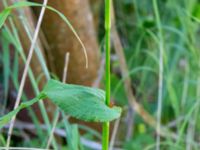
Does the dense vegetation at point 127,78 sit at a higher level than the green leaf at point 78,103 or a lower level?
lower

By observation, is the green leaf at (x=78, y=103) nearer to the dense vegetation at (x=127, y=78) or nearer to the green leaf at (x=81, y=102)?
the green leaf at (x=81, y=102)

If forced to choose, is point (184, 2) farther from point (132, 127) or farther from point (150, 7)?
point (132, 127)

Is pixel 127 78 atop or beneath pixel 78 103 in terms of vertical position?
beneath

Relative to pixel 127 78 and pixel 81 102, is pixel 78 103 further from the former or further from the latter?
pixel 127 78

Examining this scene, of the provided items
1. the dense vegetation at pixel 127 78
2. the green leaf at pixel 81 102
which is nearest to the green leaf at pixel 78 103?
the green leaf at pixel 81 102

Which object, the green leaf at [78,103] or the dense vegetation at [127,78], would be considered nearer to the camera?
the green leaf at [78,103]

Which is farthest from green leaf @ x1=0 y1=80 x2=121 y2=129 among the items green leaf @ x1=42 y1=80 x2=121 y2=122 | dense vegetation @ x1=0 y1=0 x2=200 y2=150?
dense vegetation @ x1=0 y1=0 x2=200 y2=150

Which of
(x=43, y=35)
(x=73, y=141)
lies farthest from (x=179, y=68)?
(x=73, y=141)

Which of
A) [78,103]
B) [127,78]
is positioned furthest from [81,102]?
[127,78]
